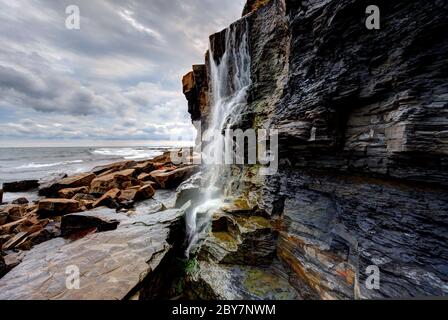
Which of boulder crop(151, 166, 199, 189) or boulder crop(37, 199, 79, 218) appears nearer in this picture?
boulder crop(37, 199, 79, 218)

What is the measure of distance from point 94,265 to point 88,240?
2113 millimetres

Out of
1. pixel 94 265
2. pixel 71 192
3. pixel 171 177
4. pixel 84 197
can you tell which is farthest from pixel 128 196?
pixel 94 265

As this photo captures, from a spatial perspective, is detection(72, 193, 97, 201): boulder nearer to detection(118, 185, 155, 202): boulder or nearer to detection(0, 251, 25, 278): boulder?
detection(118, 185, 155, 202): boulder

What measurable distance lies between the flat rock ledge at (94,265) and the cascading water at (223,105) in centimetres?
158

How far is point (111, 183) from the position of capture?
53.1 feet

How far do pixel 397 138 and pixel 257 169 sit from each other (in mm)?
5581

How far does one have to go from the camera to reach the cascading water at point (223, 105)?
995 centimetres

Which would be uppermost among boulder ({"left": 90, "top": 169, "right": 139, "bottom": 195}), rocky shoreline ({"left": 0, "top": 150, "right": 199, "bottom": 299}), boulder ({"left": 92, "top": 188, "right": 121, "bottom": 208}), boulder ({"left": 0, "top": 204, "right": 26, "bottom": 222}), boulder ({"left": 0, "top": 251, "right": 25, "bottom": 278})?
boulder ({"left": 90, "top": 169, "right": 139, "bottom": 195})

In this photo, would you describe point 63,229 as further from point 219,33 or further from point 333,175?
point 219,33

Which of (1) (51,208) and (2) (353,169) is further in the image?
(1) (51,208)

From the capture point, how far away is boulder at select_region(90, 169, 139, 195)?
15.6 meters

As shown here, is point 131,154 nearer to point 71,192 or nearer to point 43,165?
point 43,165

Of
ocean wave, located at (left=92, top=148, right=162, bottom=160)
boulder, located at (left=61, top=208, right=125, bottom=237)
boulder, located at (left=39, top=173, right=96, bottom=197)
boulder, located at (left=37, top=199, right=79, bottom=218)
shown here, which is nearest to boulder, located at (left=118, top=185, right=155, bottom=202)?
Answer: boulder, located at (left=37, top=199, right=79, bottom=218)

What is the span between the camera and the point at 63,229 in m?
9.36
